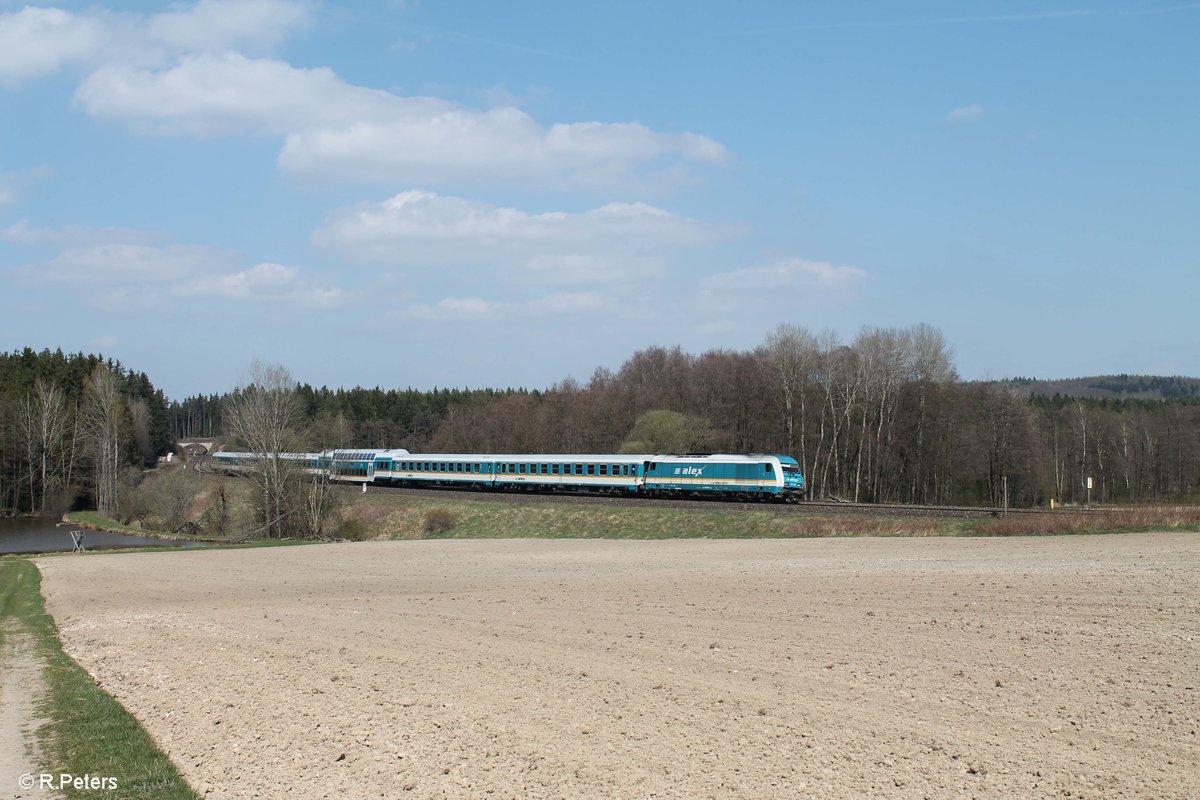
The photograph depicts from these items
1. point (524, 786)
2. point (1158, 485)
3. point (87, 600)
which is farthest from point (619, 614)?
point (1158, 485)

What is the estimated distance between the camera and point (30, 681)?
15383mm

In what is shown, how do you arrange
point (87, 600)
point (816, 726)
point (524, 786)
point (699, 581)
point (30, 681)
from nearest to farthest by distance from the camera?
1. point (524, 786)
2. point (816, 726)
3. point (30, 681)
4. point (699, 581)
5. point (87, 600)

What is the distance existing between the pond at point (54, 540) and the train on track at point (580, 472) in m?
7.85

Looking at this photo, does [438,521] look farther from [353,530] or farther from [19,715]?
[19,715]

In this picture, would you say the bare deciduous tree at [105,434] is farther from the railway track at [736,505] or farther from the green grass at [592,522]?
the railway track at [736,505]

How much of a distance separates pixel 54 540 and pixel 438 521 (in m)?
30.1

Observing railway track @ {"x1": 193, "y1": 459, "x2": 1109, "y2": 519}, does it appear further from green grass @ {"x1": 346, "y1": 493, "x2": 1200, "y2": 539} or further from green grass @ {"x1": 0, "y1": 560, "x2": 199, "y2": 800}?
green grass @ {"x1": 0, "y1": 560, "x2": 199, "y2": 800}

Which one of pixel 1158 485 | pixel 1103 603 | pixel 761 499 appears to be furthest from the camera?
pixel 1158 485

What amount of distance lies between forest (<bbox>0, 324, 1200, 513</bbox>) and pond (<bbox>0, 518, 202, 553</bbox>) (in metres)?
7.01

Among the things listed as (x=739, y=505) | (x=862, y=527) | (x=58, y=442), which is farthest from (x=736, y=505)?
(x=58, y=442)

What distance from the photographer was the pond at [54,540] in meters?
58.4

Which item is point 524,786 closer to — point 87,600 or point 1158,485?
point 87,600

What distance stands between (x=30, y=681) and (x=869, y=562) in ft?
68.4

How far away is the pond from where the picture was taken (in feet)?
192
